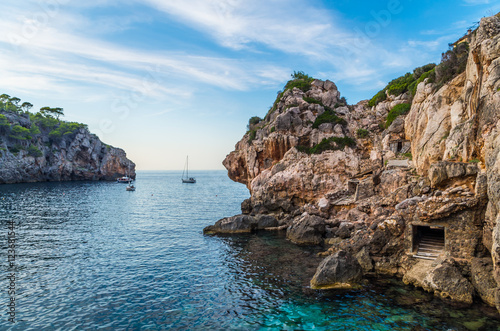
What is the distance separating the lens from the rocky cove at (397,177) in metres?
19.4

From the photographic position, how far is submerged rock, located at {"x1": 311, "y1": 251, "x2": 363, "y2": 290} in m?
20.4

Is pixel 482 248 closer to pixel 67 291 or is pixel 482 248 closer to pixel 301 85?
pixel 67 291

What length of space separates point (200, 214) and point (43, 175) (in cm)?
8552

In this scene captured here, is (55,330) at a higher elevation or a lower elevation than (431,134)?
lower

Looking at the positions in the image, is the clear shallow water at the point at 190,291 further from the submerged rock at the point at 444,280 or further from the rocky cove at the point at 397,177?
the rocky cove at the point at 397,177

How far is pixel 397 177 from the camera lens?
32.1m

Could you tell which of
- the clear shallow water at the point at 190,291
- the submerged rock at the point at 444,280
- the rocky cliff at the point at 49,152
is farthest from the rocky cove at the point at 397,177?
the rocky cliff at the point at 49,152

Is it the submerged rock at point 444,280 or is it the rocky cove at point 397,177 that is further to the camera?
the rocky cove at point 397,177

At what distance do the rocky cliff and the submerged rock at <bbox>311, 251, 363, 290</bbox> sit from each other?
10706cm

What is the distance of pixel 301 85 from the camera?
6038cm

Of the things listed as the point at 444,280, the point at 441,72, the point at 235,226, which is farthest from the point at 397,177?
the point at 235,226

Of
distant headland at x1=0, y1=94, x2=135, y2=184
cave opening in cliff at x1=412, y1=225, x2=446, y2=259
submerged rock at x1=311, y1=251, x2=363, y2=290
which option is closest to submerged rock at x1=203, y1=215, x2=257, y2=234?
submerged rock at x1=311, y1=251, x2=363, y2=290

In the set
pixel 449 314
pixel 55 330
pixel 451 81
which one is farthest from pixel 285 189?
pixel 55 330

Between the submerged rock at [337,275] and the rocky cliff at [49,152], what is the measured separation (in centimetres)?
10706
